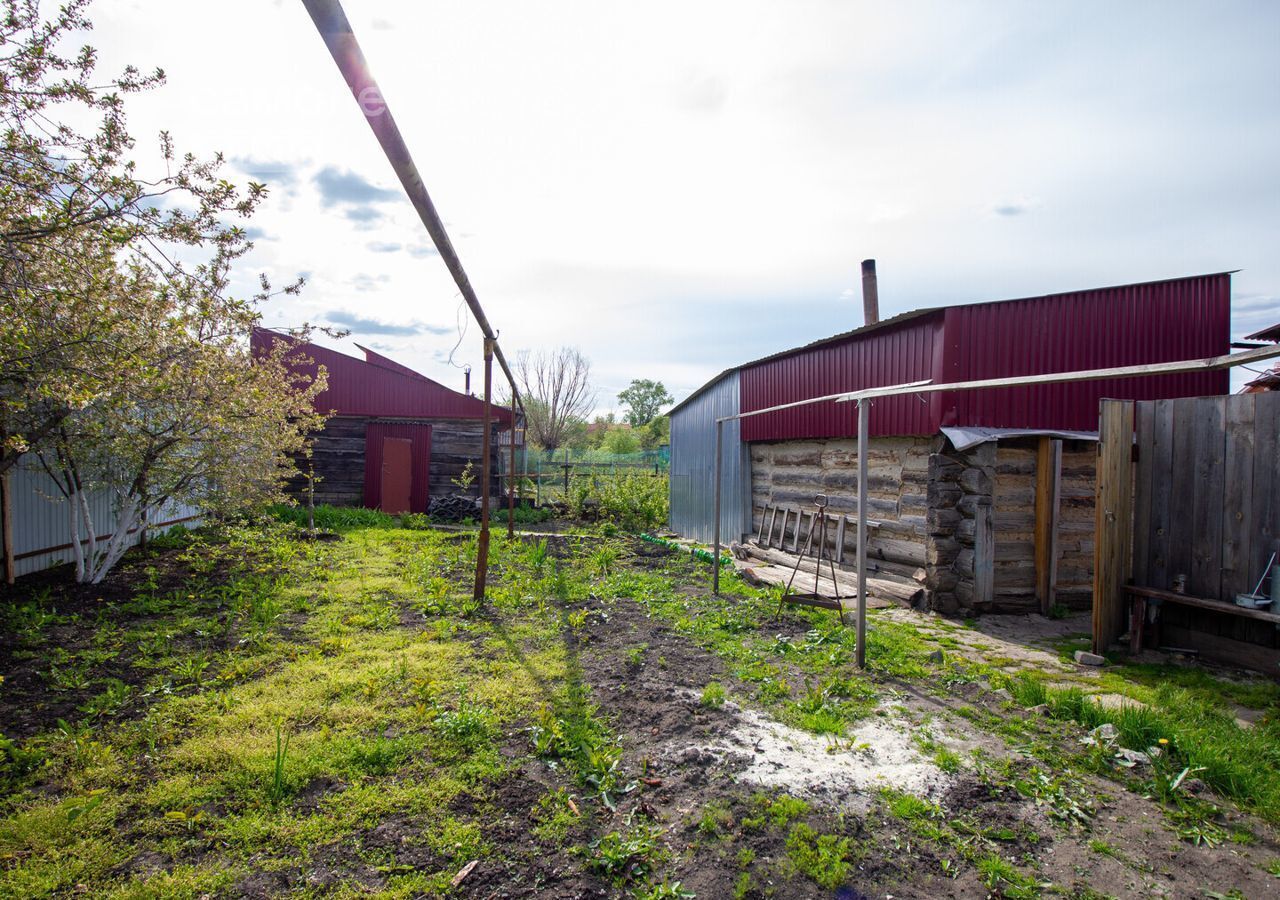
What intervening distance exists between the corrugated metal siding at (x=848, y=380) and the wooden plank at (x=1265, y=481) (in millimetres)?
2945

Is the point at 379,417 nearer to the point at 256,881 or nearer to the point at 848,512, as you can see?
the point at 848,512

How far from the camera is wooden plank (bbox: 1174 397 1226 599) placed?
5777mm

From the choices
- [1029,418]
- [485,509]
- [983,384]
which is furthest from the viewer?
[1029,418]

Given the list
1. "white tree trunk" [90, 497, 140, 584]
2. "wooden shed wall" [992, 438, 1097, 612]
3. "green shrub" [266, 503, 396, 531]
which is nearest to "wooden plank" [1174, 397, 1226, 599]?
"wooden shed wall" [992, 438, 1097, 612]

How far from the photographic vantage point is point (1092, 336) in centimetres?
813

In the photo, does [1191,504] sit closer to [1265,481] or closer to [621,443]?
[1265,481]

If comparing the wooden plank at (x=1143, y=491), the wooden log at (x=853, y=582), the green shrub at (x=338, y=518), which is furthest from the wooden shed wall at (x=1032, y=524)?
the green shrub at (x=338, y=518)

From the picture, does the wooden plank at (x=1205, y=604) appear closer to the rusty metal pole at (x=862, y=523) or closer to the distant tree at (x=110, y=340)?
the rusty metal pole at (x=862, y=523)

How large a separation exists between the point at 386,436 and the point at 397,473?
45.4 inches

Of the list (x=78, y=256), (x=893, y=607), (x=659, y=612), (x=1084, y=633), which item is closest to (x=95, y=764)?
(x=78, y=256)

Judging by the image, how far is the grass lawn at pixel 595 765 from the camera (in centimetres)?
274

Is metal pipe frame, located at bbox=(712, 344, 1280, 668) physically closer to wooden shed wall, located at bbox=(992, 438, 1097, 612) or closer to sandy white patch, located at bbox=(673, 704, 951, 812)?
sandy white patch, located at bbox=(673, 704, 951, 812)

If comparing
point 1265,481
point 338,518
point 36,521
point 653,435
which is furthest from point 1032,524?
point 653,435

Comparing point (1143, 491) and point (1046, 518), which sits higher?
point (1143, 491)
